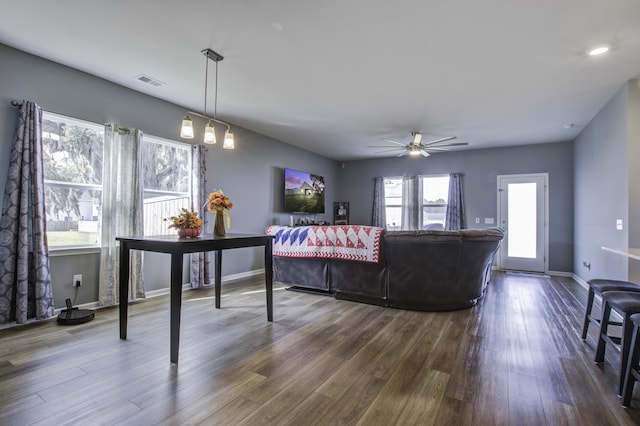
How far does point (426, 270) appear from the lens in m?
3.50

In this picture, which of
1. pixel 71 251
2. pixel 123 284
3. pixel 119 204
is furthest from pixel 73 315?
pixel 119 204

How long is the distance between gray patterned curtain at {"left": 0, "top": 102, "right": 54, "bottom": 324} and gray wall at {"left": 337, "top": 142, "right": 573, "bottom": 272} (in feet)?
21.7

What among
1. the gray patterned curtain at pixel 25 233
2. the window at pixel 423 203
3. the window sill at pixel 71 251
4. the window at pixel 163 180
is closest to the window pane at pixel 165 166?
the window at pixel 163 180

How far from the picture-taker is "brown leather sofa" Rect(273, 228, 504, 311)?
3.43m

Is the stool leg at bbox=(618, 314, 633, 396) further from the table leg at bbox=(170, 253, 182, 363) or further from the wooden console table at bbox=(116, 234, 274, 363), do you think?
the table leg at bbox=(170, 253, 182, 363)

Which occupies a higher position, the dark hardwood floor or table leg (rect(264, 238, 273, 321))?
table leg (rect(264, 238, 273, 321))

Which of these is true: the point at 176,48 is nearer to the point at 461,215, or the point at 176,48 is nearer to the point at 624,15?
the point at 624,15

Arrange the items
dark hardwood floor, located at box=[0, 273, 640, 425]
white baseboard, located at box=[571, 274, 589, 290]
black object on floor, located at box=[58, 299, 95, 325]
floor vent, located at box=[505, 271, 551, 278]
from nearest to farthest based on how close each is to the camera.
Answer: dark hardwood floor, located at box=[0, 273, 640, 425] < black object on floor, located at box=[58, 299, 95, 325] < white baseboard, located at box=[571, 274, 589, 290] < floor vent, located at box=[505, 271, 551, 278]

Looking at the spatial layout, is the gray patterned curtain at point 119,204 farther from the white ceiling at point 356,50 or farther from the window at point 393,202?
the window at point 393,202

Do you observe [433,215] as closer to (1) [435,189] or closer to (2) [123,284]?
(1) [435,189]

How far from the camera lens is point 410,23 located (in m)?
2.47

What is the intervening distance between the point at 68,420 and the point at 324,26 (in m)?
3.13

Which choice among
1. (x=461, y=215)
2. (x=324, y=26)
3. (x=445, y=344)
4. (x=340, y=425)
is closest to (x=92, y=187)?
(x=324, y=26)

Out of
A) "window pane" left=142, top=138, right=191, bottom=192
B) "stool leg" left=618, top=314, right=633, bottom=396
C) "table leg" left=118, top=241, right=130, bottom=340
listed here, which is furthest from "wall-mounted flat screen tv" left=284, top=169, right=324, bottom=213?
"stool leg" left=618, top=314, right=633, bottom=396
